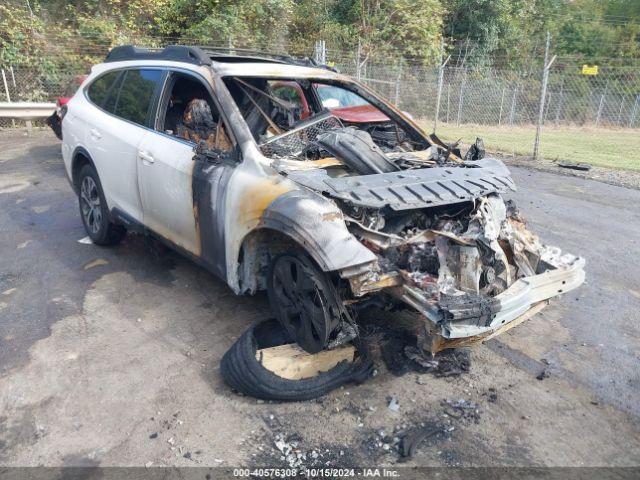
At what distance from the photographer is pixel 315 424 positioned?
2.86 m

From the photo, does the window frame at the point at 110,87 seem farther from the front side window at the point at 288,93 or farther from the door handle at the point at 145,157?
the front side window at the point at 288,93

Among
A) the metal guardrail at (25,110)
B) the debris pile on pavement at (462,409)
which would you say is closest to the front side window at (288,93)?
the debris pile on pavement at (462,409)

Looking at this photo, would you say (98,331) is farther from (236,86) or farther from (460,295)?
(460,295)

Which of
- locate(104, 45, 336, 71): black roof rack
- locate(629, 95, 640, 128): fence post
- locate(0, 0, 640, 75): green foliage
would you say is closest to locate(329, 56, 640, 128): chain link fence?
locate(629, 95, 640, 128): fence post

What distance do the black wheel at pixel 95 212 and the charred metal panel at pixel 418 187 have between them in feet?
9.41

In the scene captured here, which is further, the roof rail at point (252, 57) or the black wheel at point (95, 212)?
the black wheel at point (95, 212)

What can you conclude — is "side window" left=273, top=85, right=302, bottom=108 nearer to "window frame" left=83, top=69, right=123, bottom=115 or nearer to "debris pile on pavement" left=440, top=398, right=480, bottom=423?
"window frame" left=83, top=69, right=123, bottom=115

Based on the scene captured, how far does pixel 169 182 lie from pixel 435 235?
2033 mm

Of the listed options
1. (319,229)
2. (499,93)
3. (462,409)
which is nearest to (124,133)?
(319,229)

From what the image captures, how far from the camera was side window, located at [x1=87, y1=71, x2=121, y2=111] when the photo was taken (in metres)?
4.87

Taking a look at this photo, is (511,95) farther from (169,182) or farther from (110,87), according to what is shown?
(169,182)

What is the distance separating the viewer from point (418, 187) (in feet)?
10.5

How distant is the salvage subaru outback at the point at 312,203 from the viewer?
9.45 ft

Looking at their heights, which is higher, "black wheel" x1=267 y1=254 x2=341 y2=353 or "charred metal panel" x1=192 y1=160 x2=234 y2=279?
"charred metal panel" x1=192 y1=160 x2=234 y2=279
